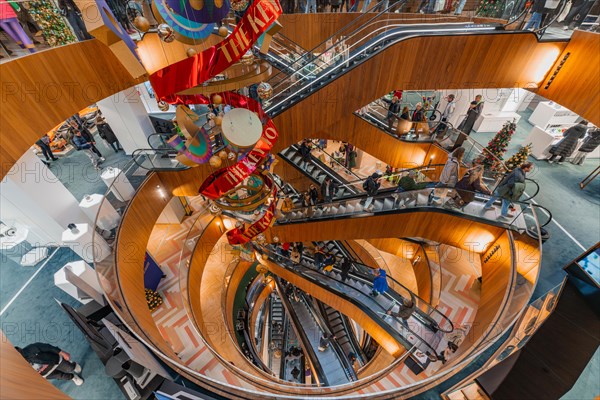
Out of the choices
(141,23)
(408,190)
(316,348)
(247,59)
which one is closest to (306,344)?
(316,348)

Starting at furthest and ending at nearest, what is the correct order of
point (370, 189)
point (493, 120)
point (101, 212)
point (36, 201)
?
1. point (493, 120)
2. point (370, 189)
3. point (101, 212)
4. point (36, 201)

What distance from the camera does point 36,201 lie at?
6.35 meters

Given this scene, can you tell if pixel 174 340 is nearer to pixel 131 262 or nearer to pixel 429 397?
pixel 131 262

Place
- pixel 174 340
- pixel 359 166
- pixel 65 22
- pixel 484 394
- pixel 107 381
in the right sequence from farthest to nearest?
1. pixel 359 166
2. pixel 174 340
3. pixel 65 22
4. pixel 107 381
5. pixel 484 394

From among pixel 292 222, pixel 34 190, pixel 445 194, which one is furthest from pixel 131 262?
pixel 445 194

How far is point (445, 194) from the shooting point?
7656mm

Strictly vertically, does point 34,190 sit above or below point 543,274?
above

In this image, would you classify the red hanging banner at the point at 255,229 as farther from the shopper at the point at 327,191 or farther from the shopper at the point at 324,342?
the shopper at the point at 324,342

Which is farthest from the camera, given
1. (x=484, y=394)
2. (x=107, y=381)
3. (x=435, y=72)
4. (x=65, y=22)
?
(x=435, y=72)

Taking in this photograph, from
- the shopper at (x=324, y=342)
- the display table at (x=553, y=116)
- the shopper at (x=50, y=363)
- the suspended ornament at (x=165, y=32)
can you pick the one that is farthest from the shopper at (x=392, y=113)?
the shopper at (x=50, y=363)

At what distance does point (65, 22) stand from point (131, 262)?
18.4 feet

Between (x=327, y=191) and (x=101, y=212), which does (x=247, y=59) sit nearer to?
(x=101, y=212)

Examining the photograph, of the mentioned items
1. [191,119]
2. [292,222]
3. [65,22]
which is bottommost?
[292,222]

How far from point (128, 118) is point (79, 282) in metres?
6.41
